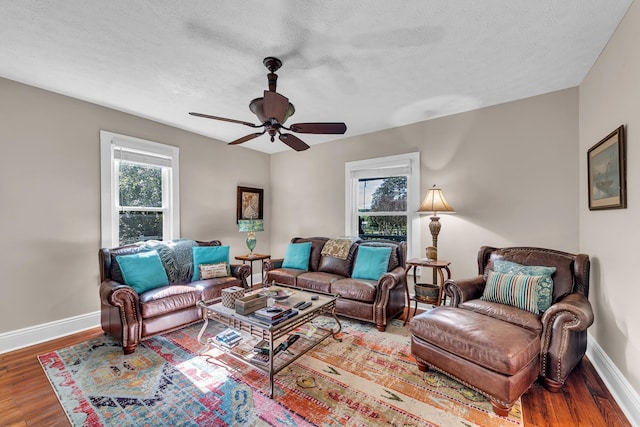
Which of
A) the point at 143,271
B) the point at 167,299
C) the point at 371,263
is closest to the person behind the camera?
the point at 167,299

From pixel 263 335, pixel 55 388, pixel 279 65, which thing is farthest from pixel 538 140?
pixel 55 388

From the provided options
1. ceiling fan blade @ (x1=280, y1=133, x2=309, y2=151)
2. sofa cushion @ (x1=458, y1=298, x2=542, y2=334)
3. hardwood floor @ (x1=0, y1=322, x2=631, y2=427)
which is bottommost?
hardwood floor @ (x1=0, y1=322, x2=631, y2=427)

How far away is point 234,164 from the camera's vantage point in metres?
4.91

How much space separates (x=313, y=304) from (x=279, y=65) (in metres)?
2.17

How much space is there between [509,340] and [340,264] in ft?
7.44

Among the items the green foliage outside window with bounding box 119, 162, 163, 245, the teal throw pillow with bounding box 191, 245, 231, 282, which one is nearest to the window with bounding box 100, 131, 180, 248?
the green foliage outside window with bounding box 119, 162, 163, 245

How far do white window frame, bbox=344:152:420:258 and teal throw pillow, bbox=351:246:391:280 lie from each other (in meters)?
0.59

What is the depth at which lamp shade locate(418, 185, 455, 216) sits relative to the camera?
10.8 ft

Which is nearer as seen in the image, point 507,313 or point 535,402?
point 535,402

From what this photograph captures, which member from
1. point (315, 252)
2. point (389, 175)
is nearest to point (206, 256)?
point (315, 252)

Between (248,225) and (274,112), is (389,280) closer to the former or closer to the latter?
(274,112)

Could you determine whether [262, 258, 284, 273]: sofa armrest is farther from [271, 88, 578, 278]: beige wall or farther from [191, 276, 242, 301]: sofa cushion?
[271, 88, 578, 278]: beige wall

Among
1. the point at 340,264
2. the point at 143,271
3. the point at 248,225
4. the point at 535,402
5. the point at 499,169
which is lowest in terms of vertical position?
the point at 535,402

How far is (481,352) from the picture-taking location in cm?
184
